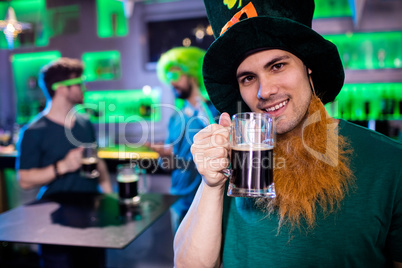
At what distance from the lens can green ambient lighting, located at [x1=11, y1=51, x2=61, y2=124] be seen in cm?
524

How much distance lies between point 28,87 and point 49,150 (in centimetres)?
364

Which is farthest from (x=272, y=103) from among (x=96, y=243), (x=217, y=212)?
(x=96, y=243)

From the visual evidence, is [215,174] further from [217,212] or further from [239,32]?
[239,32]

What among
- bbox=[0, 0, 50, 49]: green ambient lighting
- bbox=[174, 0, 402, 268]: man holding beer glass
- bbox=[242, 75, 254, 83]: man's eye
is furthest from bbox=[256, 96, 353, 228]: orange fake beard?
bbox=[0, 0, 50, 49]: green ambient lighting

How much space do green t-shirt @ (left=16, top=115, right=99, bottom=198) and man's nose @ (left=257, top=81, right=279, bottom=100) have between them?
1719 mm

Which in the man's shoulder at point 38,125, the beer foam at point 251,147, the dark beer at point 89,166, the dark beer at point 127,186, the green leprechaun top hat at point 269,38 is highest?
the green leprechaun top hat at point 269,38

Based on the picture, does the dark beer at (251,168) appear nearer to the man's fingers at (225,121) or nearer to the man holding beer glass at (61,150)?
the man's fingers at (225,121)

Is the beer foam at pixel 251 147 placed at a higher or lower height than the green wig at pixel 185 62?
lower

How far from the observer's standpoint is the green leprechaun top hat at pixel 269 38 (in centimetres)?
104

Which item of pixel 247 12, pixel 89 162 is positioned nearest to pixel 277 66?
pixel 247 12

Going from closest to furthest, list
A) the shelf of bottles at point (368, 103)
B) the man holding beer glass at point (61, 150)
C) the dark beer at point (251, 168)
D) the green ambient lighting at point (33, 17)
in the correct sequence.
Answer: the dark beer at point (251, 168), the man holding beer glass at point (61, 150), the shelf of bottles at point (368, 103), the green ambient lighting at point (33, 17)

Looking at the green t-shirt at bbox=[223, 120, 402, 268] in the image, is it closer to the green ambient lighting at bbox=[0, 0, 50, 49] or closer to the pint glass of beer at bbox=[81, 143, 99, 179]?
the pint glass of beer at bbox=[81, 143, 99, 179]

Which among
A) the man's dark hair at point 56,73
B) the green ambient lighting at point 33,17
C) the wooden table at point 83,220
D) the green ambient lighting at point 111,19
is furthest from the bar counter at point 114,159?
the green ambient lighting at point 33,17

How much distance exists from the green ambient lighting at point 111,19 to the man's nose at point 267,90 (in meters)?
3.90
